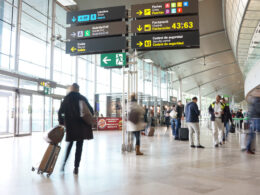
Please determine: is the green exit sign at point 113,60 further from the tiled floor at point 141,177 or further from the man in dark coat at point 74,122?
the man in dark coat at point 74,122

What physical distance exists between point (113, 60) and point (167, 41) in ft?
5.48

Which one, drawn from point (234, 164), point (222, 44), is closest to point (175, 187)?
point (234, 164)

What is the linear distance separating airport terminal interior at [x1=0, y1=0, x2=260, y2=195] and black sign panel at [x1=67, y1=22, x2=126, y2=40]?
0.03 meters

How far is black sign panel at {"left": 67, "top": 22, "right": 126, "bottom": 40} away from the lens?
22.3 feet

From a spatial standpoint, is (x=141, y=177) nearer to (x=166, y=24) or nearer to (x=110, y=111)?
(x=166, y=24)

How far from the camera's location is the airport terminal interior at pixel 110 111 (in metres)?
3.76

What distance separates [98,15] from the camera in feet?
23.0

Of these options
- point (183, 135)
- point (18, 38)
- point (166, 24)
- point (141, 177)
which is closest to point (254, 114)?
point (166, 24)

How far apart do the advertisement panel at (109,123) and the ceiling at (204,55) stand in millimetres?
7517

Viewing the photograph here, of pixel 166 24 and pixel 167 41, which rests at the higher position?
pixel 166 24

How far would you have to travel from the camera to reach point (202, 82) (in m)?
40.7

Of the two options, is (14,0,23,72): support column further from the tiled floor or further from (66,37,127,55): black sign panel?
the tiled floor

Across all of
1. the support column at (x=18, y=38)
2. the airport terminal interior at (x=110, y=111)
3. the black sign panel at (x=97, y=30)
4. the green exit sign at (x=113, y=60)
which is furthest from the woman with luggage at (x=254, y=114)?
the support column at (x=18, y=38)

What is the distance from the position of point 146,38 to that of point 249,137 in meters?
3.71
